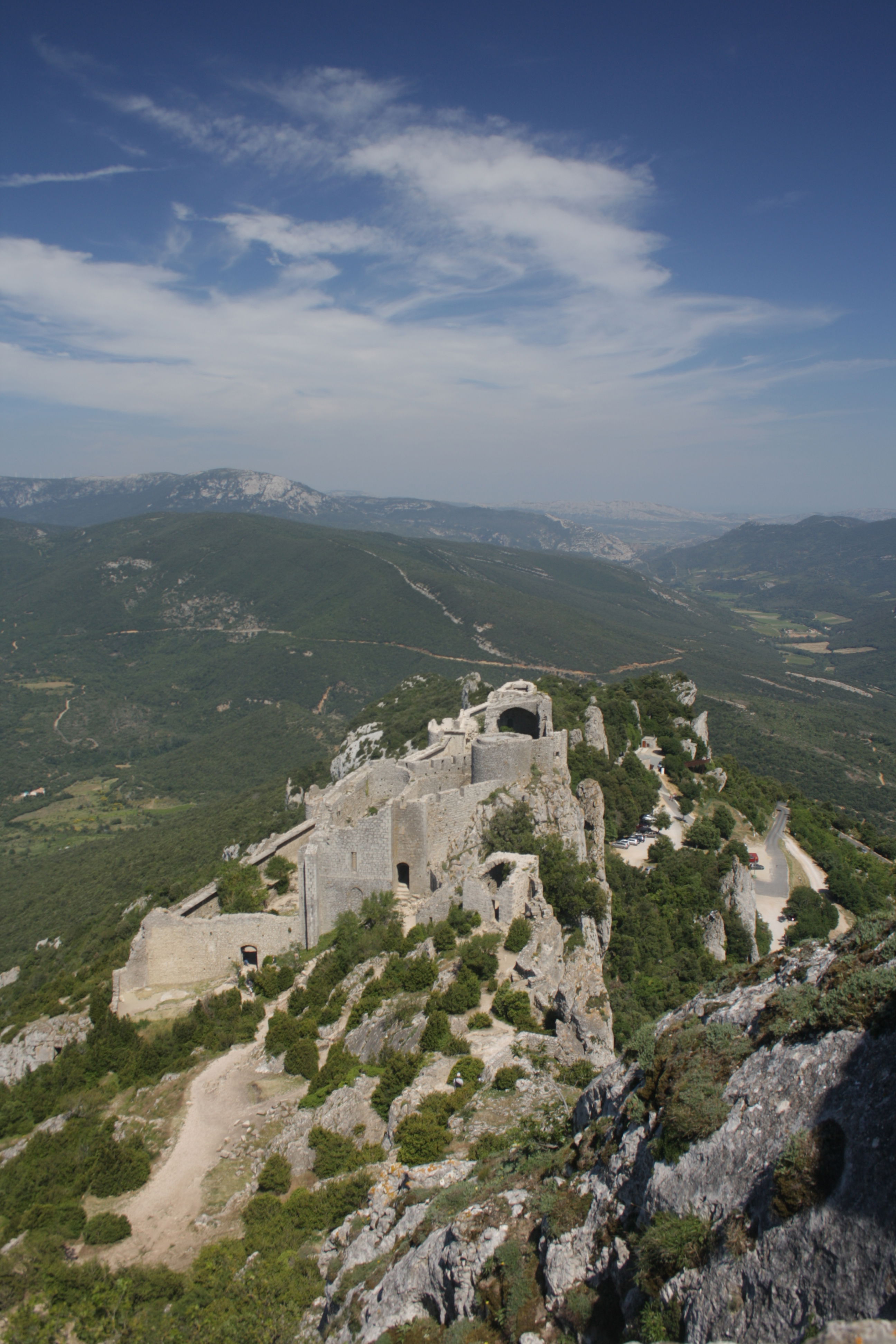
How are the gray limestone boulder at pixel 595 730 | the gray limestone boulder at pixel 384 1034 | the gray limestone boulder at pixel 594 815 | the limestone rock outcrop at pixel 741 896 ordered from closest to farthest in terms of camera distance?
the gray limestone boulder at pixel 384 1034, the gray limestone boulder at pixel 594 815, the limestone rock outcrop at pixel 741 896, the gray limestone boulder at pixel 595 730

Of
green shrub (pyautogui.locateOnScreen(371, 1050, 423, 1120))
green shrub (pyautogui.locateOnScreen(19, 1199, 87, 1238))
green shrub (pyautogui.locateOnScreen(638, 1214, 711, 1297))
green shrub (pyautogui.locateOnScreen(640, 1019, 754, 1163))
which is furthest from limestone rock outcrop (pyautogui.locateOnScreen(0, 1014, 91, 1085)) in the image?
green shrub (pyautogui.locateOnScreen(638, 1214, 711, 1297))

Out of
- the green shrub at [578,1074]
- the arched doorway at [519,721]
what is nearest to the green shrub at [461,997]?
Answer: the green shrub at [578,1074]

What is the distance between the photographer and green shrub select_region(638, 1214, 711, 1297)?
23.5 feet

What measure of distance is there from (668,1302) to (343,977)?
17.4 m

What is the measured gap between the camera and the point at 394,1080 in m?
18.5

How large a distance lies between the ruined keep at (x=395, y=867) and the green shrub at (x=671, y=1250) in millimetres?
15385

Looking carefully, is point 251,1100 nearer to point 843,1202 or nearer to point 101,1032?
point 101,1032

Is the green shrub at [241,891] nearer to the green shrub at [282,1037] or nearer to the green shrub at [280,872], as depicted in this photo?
the green shrub at [280,872]

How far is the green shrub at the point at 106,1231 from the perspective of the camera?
53.1 feet

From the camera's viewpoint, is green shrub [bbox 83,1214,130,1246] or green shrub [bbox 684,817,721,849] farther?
green shrub [bbox 684,817,721,849]

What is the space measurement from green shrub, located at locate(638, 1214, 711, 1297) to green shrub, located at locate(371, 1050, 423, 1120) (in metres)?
11.9

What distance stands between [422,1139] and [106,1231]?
7543 millimetres

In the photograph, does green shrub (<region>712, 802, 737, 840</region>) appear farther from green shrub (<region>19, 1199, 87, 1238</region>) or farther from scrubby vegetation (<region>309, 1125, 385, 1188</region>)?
green shrub (<region>19, 1199, 87, 1238</region>)

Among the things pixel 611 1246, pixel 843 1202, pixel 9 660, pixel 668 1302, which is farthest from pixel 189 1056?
pixel 9 660
